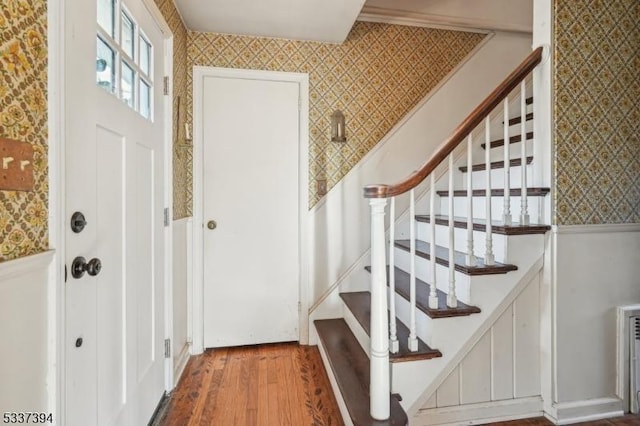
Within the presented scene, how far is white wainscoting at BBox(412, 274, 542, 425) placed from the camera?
1.76 metres

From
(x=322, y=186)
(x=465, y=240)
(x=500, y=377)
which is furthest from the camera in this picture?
(x=322, y=186)

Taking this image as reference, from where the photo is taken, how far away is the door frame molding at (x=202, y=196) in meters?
2.50

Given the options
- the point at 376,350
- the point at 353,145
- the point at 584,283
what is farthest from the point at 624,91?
the point at 376,350

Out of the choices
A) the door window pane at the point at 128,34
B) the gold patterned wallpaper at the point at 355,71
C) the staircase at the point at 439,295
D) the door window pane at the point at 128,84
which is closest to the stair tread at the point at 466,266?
the staircase at the point at 439,295

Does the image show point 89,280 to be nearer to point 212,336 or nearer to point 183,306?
point 183,306

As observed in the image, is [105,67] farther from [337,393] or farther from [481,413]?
[481,413]

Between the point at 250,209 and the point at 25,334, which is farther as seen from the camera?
the point at 250,209

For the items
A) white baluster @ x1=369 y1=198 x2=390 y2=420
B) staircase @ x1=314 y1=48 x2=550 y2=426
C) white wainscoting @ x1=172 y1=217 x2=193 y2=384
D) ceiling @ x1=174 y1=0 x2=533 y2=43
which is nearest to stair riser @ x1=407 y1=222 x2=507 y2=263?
staircase @ x1=314 y1=48 x2=550 y2=426

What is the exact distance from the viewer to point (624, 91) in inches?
74.2

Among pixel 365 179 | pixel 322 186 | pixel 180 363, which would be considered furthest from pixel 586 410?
pixel 180 363

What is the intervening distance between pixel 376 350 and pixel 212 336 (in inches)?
59.9

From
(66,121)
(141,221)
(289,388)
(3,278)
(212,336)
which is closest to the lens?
(3,278)

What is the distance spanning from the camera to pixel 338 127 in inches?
102

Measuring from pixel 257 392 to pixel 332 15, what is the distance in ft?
8.03
